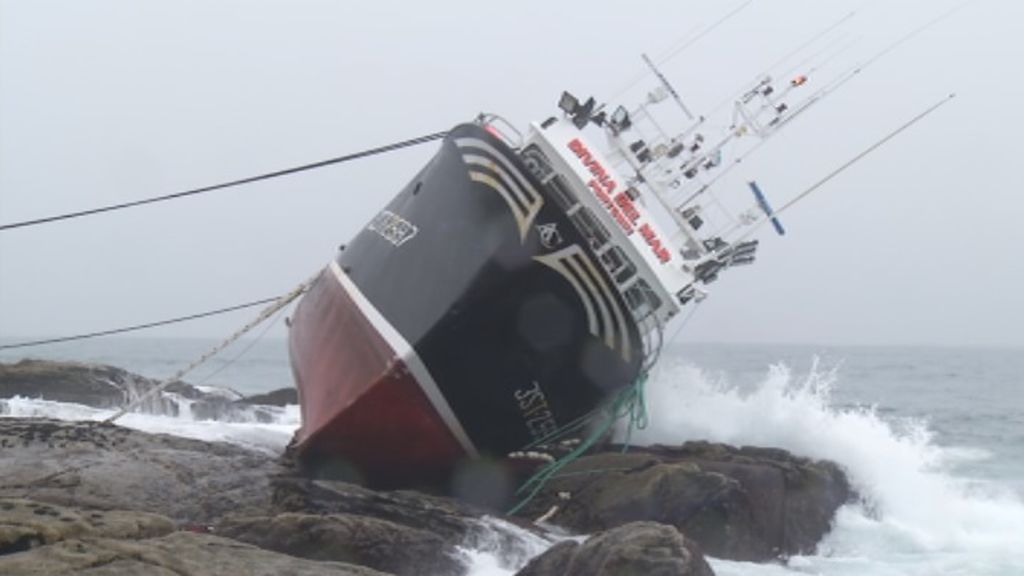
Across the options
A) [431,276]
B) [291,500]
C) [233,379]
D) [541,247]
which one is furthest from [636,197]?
[233,379]

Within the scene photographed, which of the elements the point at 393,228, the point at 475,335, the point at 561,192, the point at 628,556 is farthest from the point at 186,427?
the point at 628,556

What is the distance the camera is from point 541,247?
11578 mm

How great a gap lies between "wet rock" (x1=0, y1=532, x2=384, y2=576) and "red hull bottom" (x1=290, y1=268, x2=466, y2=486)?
14.1ft

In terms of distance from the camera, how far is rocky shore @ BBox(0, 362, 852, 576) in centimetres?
708

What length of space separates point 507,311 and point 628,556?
3.97 m

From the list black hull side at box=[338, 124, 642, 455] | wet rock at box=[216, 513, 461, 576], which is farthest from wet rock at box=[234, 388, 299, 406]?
wet rock at box=[216, 513, 461, 576]

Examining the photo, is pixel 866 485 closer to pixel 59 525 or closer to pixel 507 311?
pixel 507 311

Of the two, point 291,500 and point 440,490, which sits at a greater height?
point 291,500

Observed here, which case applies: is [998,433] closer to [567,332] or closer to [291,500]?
[567,332]

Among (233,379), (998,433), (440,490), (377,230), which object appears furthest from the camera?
(233,379)

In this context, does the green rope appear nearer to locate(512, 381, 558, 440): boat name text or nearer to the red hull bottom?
locate(512, 381, 558, 440): boat name text

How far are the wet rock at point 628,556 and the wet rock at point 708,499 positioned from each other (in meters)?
2.94

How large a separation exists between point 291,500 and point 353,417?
222 centimetres

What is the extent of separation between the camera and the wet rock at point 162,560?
243 inches
